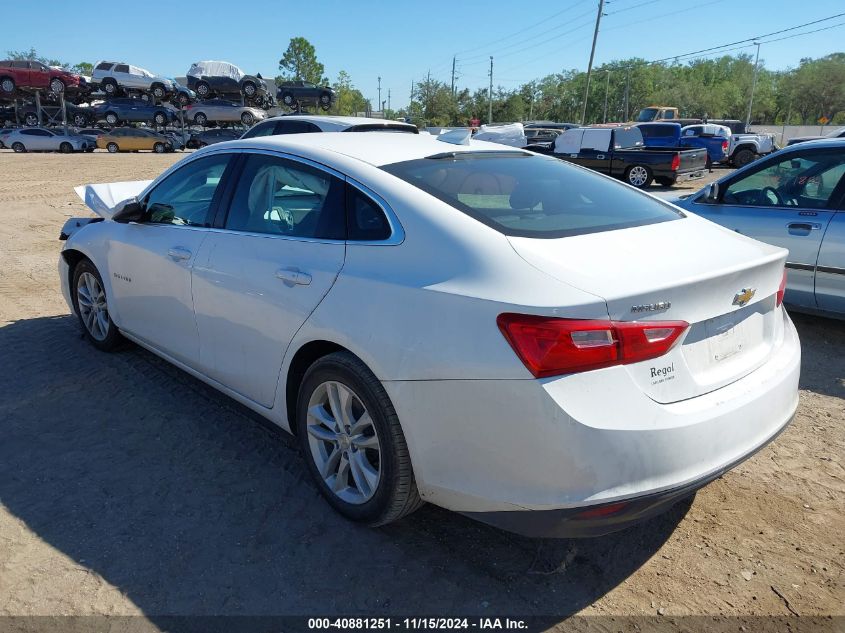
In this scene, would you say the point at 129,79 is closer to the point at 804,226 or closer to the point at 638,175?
the point at 638,175

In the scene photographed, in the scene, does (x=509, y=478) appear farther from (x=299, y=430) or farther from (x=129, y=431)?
(x=129, y=431)

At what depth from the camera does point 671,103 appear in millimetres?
86875

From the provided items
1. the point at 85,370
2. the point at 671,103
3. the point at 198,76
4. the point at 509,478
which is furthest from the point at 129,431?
the point at 671,103

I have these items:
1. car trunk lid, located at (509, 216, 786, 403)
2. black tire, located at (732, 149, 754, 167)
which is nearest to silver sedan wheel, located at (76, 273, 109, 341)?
car trunk lid, located at (509, 216, 786, 403)

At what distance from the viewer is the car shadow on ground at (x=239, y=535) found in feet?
8.14

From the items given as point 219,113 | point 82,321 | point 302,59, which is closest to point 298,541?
point 82,321

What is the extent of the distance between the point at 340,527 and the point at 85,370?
2.69m

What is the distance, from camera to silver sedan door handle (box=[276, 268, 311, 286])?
2871mm

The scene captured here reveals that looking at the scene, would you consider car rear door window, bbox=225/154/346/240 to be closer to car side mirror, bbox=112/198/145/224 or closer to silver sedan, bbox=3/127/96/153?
car side mirror, bbox=112/198/145/224

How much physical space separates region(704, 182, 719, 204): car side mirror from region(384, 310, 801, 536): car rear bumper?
13.2ft

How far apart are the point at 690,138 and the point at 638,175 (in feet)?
32.3

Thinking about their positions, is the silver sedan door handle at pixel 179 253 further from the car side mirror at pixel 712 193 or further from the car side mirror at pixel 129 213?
the car side mirror at pixel 712 193

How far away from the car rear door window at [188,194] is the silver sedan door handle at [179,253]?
17cm

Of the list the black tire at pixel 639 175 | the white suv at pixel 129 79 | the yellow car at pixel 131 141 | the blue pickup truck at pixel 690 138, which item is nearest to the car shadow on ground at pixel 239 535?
the black tire at pixel 639 175
